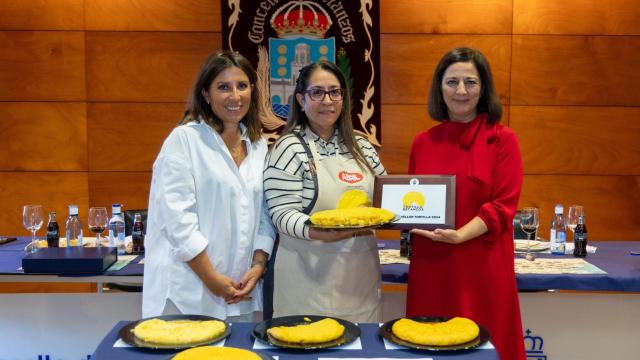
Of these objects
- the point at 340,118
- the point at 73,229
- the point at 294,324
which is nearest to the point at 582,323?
the point at 340,118

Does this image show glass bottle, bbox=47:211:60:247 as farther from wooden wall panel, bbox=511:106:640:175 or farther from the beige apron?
wooden wall panel, bbox=511:106:640:175

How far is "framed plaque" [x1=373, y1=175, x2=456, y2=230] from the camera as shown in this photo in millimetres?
2260

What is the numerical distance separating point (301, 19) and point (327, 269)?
310cm

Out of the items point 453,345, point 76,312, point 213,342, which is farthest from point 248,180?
point 76,312

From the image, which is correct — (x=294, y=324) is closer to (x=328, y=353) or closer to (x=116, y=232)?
(x=328, y=353)

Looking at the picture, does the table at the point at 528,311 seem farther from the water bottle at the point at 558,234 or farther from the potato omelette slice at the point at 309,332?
the potato omelette slice at the point at 309,332

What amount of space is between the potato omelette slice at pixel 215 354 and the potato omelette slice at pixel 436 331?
421 mm

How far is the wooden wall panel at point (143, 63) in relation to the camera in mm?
4992

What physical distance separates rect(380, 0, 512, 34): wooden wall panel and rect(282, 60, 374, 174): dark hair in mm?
2780

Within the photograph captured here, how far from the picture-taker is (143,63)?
5.02m

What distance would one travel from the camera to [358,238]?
2.33 meters

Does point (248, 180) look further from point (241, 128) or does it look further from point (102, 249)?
point (102, 249)

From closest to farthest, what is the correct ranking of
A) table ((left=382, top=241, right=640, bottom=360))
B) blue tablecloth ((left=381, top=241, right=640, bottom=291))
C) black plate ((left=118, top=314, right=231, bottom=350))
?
black plate ((left=118, top=314, right=231, bottom=350)), blue tablecloth ((left=381, top=241, right=640, bottom=291)), table ((left=382, top=241, right=640, bottom=360))

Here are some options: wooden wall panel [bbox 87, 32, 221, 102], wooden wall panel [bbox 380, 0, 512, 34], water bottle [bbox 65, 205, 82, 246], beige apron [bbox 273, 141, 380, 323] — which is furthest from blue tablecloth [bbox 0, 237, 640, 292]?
wooden wall panel [bbox 380, 0, 512, 34]
